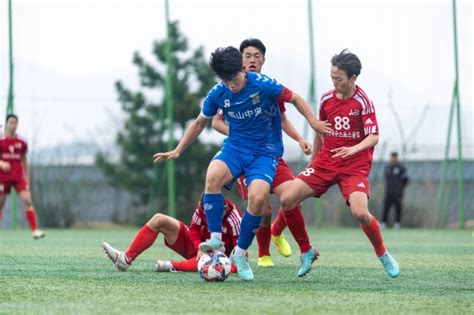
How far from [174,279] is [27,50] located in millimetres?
14543

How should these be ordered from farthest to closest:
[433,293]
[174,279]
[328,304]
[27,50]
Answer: [27,50] < [174,279] < [433,293] < [328,304]

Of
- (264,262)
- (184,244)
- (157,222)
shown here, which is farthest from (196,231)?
(264,262)

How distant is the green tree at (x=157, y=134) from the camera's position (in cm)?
2178

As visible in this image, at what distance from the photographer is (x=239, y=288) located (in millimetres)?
6746

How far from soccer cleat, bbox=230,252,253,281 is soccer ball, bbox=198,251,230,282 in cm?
13

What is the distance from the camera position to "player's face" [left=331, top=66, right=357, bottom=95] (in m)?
7.82

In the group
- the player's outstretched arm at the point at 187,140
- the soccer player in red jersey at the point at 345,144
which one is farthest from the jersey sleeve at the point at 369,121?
the player's outstretched arm at the point at 187,140

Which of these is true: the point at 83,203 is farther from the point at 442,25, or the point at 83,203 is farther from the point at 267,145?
the point at 267,145

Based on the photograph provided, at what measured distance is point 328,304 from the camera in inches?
230

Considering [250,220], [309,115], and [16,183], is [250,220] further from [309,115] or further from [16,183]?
[16,183]

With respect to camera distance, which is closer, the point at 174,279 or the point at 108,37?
the point at 174,279

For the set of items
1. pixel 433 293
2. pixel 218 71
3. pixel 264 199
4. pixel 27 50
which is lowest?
pixel 433 293

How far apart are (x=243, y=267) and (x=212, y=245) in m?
0.26

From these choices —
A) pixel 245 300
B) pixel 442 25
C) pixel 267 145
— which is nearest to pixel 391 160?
pixel 442 25
